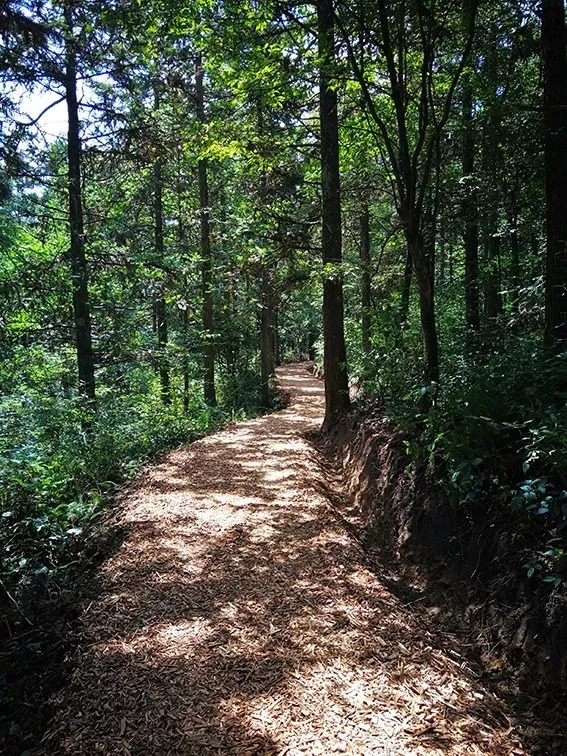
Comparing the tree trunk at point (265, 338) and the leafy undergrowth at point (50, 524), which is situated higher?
the tree trunk at point (265, 338)

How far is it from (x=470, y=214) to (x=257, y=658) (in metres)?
7.27

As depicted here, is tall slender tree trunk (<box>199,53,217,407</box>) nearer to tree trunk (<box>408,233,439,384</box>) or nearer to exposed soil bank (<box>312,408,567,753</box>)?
tree trunk (<box>408,233,439,384</box>)

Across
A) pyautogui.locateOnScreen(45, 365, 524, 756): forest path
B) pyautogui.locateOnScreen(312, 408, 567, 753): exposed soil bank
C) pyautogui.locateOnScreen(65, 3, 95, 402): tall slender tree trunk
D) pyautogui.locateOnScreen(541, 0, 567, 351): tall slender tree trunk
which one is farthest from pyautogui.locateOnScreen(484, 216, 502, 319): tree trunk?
pyautogui.locateOnScreen(65, 3, 95, 402): tall slender tree trunk

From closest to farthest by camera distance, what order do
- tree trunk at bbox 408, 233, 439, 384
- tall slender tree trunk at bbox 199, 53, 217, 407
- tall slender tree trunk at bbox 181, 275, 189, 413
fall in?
tree trunk at bbox 408, 233, 439, 384 → tall slender tree trunk at bbox 181, 275, 189, 413 → tall slender tree trunk at bbox 199, 53, 217, 407

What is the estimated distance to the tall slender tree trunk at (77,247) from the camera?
10039 millimetres

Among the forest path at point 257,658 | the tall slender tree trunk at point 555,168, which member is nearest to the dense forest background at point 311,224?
the tall slender tree trunk at point 555,168

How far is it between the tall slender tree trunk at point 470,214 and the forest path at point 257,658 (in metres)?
5.29

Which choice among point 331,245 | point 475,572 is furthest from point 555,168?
point 331,245

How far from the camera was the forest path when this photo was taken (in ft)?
7.86

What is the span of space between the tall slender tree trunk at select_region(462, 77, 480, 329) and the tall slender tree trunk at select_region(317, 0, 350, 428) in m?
2.16

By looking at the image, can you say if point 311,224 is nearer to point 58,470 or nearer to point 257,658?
point 58,470

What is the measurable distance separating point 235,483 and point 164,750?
13.5 ft

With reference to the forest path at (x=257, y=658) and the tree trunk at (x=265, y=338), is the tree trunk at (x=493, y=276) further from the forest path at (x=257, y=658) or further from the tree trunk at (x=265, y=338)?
the tree trunk at (x=265, y=338)

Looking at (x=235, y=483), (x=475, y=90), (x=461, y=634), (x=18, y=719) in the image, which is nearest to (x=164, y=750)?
(x=18, y=719)
